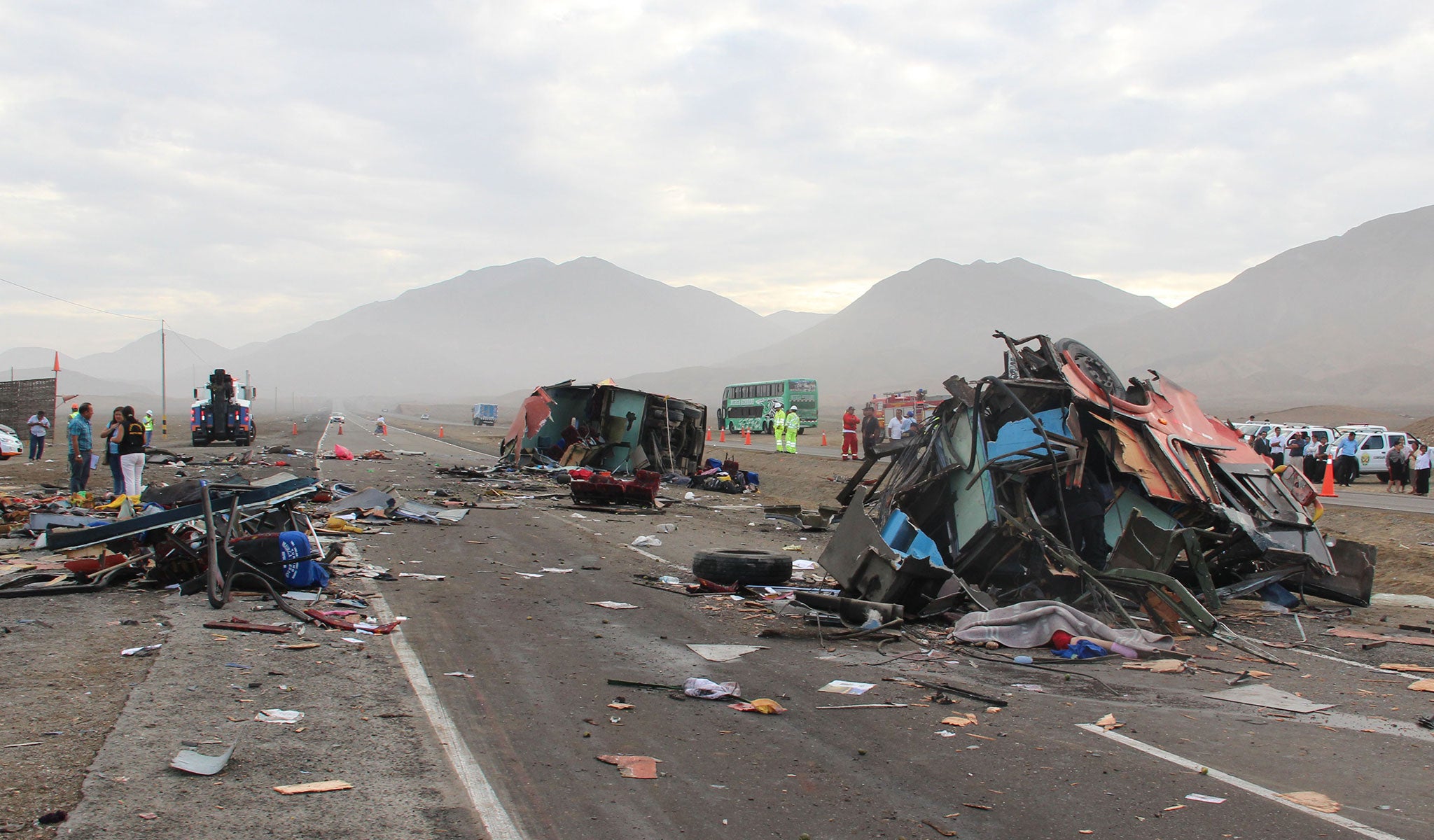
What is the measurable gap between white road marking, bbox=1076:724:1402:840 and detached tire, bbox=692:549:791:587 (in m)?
4.51

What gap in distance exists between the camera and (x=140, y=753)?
15.1 feet

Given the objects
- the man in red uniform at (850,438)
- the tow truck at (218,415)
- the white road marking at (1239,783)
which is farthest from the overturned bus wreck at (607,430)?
the white road marking at (1239,783)

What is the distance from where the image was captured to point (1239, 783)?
4633 mm

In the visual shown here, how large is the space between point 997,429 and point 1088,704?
4671 mm

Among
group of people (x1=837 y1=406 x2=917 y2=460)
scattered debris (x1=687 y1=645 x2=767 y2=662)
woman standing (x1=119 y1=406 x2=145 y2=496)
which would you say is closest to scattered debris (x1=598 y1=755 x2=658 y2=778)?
scattered debris (x1=687 y1=645 x2=767 y2=662)

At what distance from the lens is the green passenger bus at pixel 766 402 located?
58.5 meters

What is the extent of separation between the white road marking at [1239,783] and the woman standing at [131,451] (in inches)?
587

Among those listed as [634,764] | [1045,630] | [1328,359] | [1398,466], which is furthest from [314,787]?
[1328,359]

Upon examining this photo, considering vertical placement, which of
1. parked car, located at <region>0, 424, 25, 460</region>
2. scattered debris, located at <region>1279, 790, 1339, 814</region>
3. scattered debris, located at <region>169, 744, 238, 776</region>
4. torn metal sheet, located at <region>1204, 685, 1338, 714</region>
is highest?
parked car, located at <region>0, 424, 25, 460</region>

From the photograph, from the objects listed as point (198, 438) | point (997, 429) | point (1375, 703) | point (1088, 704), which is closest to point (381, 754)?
point (1088, 704)

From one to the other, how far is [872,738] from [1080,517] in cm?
584

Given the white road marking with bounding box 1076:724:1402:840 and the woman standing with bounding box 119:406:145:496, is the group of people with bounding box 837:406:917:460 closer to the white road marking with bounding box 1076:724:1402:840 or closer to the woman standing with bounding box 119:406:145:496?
the woman standing with bounding box 119:406:145:496

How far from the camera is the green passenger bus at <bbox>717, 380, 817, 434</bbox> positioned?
192 feet

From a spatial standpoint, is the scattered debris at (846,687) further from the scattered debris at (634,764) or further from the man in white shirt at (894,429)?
the man in white shirt at (894,429)
